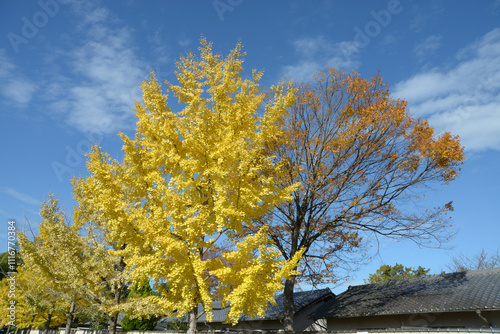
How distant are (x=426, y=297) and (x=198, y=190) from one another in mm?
13001

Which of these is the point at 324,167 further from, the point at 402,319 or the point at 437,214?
the point at 402,319

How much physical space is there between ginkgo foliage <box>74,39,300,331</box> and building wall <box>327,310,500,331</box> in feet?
33.6

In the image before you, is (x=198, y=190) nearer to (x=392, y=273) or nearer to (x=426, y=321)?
(x=426, y=321)


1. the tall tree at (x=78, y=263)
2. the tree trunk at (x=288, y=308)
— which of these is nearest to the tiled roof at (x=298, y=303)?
the tree trunk at (x=288, y=308)

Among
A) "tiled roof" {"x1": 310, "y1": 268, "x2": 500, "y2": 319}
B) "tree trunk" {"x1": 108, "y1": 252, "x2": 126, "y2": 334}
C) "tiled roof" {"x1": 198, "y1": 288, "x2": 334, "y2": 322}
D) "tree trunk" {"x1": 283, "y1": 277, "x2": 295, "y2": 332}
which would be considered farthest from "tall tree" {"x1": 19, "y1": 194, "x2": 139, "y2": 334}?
"tiled roof" {"x1": 310, "y1": 268, "x2": 500, "y2": 319}

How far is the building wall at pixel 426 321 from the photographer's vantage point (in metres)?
13.1

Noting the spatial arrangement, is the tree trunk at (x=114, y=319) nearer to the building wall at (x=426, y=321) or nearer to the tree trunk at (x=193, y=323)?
the tree trunk at (x=193, y=323)

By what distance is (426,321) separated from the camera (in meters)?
14.8

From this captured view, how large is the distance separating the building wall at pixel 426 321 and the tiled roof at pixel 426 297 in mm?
487

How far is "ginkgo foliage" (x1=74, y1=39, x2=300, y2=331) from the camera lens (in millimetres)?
8219

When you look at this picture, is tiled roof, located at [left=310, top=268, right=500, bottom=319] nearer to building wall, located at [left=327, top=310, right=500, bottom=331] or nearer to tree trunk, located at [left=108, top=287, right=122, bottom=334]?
building wall, located at [left=327, top=310, right=500, bottom=331]

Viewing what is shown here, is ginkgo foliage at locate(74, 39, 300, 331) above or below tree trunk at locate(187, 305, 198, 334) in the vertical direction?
above

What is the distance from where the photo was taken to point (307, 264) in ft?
53.7

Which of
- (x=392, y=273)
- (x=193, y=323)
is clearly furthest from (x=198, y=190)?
(x=392, y=273)
